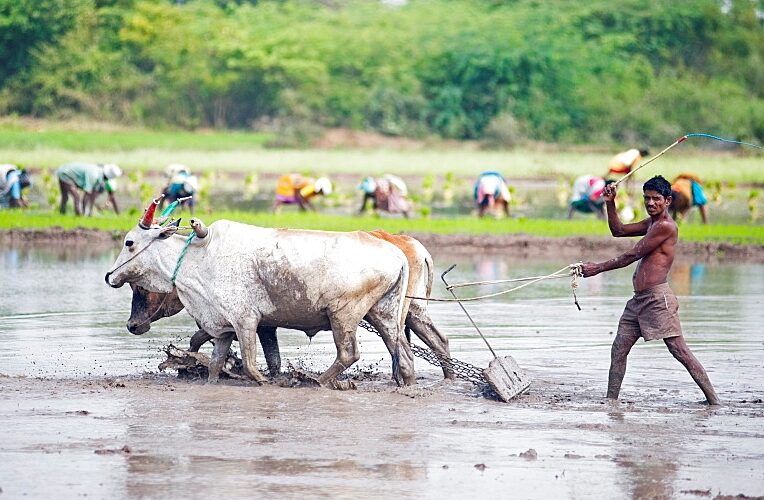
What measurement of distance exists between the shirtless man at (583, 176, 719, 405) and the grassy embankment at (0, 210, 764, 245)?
12748mm

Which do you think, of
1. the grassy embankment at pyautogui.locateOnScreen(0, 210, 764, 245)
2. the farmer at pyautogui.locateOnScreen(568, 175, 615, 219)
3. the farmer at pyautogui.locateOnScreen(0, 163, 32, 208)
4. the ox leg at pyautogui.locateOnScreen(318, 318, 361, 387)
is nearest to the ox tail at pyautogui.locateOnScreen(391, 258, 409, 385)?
the ox leg at pyautogui.locateOnScreen(318, 318, 361, 387)

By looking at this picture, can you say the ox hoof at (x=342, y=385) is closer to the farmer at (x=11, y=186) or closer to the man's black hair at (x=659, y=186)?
the man's black hair at (x=659, y=186)

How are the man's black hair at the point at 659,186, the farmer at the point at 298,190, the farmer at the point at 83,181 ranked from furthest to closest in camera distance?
the farmer at the point at 298,190 → the farmer at the point at 83,181 → the man's black hair at the point at 659,186

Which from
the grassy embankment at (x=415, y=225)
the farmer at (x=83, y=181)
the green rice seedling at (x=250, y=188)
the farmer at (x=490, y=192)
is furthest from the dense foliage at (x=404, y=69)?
the grassy embankment at (x=415, y=225)

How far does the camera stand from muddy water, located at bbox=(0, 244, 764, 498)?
841 cm

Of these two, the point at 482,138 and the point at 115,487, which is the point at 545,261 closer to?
the point at 115,487

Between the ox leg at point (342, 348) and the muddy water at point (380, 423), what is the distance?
17 cm

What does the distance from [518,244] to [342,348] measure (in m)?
12.4

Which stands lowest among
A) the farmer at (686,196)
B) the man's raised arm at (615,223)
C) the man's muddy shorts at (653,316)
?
the man's muddy shorts at (653,316)

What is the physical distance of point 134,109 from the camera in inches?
2470

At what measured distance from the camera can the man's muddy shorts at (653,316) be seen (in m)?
10.9

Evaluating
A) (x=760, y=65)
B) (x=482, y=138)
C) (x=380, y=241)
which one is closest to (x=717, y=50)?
(x=760, y=65)

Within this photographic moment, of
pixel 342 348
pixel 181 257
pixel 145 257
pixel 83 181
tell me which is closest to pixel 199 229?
pixel 181 257

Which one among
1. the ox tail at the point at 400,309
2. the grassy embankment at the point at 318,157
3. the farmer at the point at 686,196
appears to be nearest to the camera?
the ox tail at the point at 400,309
